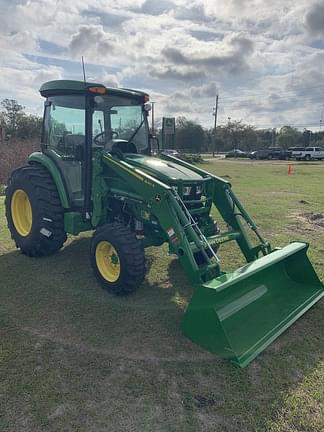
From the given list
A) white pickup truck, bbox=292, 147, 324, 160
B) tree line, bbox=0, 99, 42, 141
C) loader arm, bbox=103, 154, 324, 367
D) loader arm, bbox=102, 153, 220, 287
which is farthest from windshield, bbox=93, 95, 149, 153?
white pickup truck, bbox=292, 147, 324, 160

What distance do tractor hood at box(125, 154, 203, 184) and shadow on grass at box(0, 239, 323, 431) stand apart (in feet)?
4.71

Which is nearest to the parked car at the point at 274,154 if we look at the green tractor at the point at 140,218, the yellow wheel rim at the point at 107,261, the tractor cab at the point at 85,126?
the green tractor at the point at 140,218

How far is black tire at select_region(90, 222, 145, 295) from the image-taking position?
438 cm

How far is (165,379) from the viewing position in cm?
315

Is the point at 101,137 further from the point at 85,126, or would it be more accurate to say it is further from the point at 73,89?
the point at 73,89

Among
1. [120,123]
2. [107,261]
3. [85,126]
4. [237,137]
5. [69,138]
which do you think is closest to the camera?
[107,261]

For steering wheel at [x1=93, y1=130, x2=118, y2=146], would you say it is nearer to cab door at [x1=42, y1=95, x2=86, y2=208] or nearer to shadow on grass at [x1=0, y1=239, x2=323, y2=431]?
cab door at [x1=42, y1=95, x2=86, y2=208]

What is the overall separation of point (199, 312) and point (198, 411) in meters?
0.91

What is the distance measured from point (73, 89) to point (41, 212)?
1.82 m

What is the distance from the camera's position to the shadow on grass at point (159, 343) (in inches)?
114

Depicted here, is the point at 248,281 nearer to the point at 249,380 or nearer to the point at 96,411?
the point at 249,380

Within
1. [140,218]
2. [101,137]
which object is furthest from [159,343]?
[101,137]

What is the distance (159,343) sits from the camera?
368 centimetres

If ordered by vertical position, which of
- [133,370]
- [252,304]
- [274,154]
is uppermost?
[274,154]
